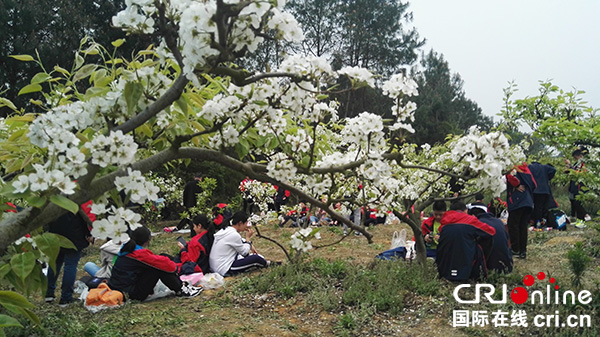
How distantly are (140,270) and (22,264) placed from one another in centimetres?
336

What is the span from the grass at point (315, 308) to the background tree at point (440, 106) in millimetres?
12456

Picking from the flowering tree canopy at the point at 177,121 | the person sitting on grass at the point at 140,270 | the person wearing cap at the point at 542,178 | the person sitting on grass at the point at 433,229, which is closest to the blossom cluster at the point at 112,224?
the flowering tree canopy at the point at 177,121

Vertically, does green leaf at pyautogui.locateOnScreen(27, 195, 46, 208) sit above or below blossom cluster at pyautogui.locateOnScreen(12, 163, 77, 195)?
below

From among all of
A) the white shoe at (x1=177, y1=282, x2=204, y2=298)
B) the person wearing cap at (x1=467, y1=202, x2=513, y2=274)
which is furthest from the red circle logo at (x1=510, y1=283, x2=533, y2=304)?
the white shoe at (x1=177, y1=282, x2=204, y2=298)

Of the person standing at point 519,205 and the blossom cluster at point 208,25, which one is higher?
the blossom cluster at point 208,25

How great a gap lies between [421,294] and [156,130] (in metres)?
3.35

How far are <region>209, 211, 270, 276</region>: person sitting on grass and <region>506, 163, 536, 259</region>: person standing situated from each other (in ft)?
11.1

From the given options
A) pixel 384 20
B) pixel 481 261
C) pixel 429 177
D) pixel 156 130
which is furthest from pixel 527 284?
pixel 384 20

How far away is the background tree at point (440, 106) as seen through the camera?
19.4 meters

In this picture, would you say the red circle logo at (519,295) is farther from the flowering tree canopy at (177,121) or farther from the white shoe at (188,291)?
the white shoe at (188,291)

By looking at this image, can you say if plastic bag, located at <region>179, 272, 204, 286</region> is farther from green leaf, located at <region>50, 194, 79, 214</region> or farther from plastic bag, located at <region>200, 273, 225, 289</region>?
green leaf, located at <region>50, 194, 79, 214</region>

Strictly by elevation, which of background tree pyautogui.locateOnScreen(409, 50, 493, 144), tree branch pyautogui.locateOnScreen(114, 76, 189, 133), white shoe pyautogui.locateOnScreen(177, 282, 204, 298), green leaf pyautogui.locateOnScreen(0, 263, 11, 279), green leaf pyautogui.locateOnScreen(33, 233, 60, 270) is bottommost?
white shoe pyautogui.locateOnScreen(177, 282, 204, 298)

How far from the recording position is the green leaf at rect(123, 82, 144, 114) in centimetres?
179

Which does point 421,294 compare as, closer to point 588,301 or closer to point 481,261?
point 481,261
